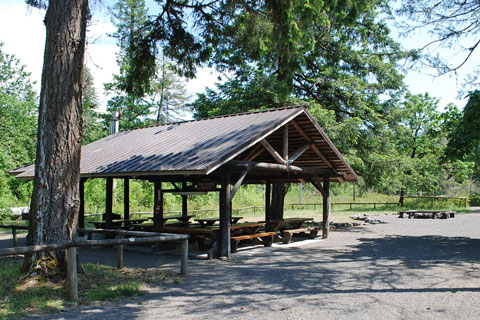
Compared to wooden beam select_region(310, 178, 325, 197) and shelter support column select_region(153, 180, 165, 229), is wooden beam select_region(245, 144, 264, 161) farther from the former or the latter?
wooden beam select_region(310, 178, 325, 197)

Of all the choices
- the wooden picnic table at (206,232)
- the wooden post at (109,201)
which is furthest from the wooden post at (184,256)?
the wooden post at (109,201)

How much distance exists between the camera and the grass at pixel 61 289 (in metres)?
5.55

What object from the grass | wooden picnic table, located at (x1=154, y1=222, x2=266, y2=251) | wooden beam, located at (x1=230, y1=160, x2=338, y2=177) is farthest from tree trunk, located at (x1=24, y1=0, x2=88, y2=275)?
wooden picnic table, located at (x1=154, y1=222, x2=266, y2=251)

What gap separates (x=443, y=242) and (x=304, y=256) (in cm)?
540

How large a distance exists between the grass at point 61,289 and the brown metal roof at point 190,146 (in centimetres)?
230

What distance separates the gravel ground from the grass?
0.31 m

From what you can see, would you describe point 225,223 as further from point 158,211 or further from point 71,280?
point 71,280

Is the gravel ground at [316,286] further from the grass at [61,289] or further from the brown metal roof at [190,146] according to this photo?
the brown metal roof at [190,146]

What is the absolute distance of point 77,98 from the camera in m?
7.06

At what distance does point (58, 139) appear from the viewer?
6781 millimetres

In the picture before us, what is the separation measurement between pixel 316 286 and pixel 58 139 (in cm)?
484

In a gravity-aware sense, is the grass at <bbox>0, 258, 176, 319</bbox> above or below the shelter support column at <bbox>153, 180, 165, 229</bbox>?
below

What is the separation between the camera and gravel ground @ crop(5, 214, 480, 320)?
5.56m

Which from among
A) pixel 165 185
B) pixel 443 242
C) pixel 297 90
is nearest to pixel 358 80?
pixel 297 90
